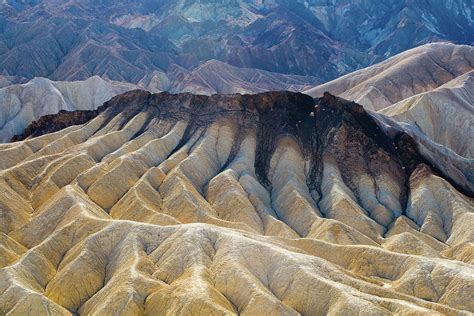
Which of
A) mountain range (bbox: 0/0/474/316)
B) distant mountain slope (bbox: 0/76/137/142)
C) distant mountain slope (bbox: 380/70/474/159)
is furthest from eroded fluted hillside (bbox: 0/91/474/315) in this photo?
distant mountain slope (bbox: 0/76/137/142)

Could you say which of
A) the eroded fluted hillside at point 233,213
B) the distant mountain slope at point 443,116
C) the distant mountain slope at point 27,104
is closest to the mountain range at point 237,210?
the eroded fluted hillside at point 233,213

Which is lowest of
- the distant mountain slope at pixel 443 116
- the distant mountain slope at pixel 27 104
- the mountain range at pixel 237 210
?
the distant mountain slope at pixel 27 104

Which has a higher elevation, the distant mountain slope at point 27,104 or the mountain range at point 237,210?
the mountain range at point 237,210

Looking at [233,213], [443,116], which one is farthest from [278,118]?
[443,116]

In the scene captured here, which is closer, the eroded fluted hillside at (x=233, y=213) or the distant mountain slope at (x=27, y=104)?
the eroded fluted hillside at (x=233, y=213)

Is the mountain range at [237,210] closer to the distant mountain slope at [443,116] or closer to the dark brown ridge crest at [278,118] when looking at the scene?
the dark brown ridge crest at [278,118]
